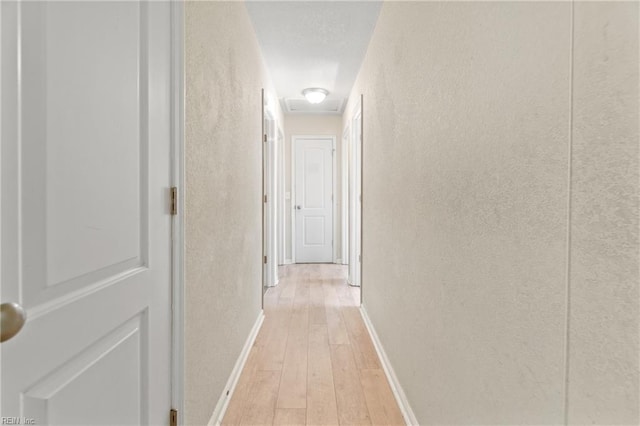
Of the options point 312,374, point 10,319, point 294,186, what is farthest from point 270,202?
point 10,319

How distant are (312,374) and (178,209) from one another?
1449 millimetres

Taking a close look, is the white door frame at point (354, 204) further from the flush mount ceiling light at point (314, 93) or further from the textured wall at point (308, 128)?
the textured wall at point (308, 128)

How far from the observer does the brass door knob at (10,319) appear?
21.5 inches

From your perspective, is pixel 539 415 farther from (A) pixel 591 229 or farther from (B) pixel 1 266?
(B) pixel 1 266

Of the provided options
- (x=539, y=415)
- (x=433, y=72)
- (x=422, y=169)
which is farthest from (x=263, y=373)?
(x=433, y=72)

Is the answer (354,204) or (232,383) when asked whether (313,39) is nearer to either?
(354,204)

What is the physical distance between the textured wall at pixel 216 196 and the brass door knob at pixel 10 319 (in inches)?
29.1

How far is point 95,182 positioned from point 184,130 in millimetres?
528

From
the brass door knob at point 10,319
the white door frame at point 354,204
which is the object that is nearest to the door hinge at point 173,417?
the brass door knob at point 10,319

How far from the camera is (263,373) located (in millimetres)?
2207

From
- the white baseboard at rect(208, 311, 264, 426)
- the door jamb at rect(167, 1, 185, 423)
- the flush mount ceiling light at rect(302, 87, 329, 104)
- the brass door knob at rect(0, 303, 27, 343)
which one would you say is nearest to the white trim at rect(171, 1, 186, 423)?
the door jamb at rect(167, 1, 185, 423)

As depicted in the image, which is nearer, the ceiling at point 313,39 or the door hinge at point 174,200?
the door hinge at point 174,200

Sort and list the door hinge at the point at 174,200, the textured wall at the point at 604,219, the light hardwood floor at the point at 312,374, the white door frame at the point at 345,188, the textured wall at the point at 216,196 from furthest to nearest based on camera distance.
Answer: the white door frame at the point at 345,188 → the light hardwood floor at the point at 312,374 → the textured wall at the point at 216,196 → the door hinge at the point at 174,200 → the textured wall at the point at 604,219

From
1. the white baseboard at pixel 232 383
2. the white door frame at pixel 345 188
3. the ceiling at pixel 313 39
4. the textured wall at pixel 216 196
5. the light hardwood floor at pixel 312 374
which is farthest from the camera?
the white door frame at pixel 345 188
